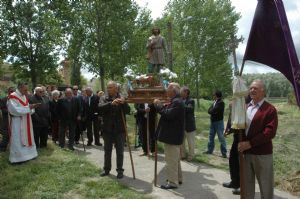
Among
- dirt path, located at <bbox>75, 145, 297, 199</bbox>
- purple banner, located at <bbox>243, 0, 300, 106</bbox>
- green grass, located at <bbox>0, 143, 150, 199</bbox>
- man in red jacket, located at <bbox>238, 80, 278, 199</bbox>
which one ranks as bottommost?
dirt path, located at <bbox>75, 145, 297, 199</bbox>

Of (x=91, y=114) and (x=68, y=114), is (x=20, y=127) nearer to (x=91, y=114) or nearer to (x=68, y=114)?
(x=68, y=114)

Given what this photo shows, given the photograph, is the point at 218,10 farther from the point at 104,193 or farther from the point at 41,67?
the point at 104,193

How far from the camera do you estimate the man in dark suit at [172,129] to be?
303 inches

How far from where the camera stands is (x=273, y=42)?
6008 mm

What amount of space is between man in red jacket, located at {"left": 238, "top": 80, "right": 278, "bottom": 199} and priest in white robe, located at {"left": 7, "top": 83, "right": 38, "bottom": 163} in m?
6.24

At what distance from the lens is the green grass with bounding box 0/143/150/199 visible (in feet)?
25.1

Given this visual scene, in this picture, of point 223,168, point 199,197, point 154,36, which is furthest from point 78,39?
point 199,197

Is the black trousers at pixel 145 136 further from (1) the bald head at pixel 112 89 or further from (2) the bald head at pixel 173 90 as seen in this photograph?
(2) the bald head at pixel 173 90

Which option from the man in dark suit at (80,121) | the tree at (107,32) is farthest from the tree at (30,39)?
the man in dark suit at (80,121)

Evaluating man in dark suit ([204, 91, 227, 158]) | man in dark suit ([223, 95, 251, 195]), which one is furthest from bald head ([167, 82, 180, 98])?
man in dark suit ([204, 91, 227, 158])

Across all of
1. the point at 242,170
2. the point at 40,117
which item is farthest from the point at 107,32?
the point at 242,170

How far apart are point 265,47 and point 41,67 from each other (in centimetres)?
2294

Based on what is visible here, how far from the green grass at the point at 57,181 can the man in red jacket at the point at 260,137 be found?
2.40 m

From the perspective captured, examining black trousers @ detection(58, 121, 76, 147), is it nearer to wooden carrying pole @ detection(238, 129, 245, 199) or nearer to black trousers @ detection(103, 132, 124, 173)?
black trousers @ detection(103, 132, 124, 173)
